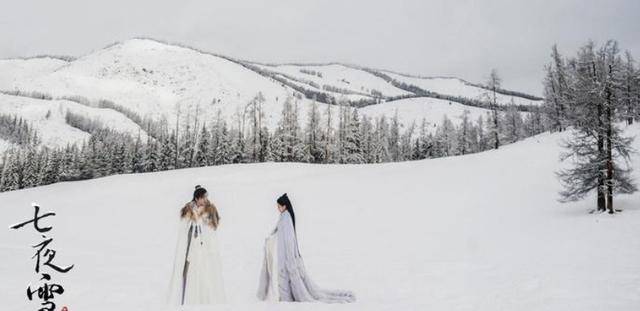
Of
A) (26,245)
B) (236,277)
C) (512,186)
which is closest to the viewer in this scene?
(236,277)

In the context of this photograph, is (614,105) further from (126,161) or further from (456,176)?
(126,161)

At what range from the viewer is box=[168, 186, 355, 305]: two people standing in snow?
927 cm

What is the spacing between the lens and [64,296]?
38.4ft

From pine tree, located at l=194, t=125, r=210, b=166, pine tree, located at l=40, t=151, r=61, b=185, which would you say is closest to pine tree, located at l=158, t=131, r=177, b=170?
pine tree, located at l=194, t=125, r=210, b=166

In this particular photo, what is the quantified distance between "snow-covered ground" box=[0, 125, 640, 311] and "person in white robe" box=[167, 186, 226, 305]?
55 cm

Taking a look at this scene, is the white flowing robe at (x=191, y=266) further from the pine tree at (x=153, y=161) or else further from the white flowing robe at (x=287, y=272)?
the pine tree at (x=153, y=161)

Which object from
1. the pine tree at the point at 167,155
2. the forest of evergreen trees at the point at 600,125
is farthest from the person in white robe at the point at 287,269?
the pine tree at the point at 167,155

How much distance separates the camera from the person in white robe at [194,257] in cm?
927

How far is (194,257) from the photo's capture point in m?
9.28

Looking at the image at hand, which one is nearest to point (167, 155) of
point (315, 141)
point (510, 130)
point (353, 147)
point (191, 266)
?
point (315, 141)

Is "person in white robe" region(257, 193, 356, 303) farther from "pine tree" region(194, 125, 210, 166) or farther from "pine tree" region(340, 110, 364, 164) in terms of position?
"pine tree" region(194, 125, 210, 166)

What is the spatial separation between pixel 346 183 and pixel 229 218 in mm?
12541

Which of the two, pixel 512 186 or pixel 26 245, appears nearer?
pixel 26 245

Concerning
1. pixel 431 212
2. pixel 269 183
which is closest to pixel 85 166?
pixel 269 183
